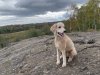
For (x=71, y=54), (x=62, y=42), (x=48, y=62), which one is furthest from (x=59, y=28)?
(x=48, y=62)

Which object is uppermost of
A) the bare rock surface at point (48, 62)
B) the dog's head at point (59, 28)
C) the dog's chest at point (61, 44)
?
the dog's head at point (59, 28)

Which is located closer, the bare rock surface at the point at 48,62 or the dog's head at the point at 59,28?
the dog's head at the point at 59,28

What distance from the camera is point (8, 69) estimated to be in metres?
9.66

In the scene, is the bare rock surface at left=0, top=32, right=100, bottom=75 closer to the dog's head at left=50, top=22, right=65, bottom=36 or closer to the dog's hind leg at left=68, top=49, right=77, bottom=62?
the dog's hind leg at left=68, top=49, right=77, bottom=62

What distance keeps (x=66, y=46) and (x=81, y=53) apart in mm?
1289

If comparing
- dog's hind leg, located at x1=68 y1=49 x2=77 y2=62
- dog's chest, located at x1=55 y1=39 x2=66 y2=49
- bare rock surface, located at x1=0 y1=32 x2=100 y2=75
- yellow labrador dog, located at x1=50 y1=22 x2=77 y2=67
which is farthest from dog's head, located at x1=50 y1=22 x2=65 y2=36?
bare rock surface, located at x1=0 y1=32 x2=100 y2=75

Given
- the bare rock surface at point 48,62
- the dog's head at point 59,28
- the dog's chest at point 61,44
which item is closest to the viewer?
the dog's head at point 59,28

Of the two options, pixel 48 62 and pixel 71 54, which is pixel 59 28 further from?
pixel 48 62

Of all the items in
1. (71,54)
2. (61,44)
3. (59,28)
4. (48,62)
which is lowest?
(48,62)

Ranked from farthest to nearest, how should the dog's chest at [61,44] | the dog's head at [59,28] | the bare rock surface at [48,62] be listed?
the bare rock surface at [48,62] < the dog's chest at [61,44] < the dog's head at [59,28]

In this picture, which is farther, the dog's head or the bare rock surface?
the bare rock surface

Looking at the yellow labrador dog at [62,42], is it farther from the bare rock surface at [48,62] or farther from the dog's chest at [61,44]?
the bare rock surface at [48,62]

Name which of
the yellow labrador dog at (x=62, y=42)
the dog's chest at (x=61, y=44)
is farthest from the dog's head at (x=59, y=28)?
the dog's chest at (x=61, y=44)

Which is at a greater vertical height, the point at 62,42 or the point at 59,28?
the point at 59,28
